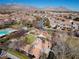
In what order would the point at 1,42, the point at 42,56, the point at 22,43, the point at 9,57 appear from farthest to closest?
the point at 1,42
the point at 22,43
the point at 42,56
the point at 9,57

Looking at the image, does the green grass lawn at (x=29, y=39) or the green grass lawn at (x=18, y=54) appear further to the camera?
the green grass lawn at (x=29, y=39)

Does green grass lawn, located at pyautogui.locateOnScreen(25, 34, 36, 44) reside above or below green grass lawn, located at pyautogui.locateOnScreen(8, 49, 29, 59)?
above

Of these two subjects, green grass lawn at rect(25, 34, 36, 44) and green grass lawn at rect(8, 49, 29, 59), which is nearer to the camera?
green grass lawn at rect(8, 49, 29, 59)

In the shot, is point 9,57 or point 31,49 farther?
point 31,49

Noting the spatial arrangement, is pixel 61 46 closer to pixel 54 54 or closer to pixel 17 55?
pixel 54 54

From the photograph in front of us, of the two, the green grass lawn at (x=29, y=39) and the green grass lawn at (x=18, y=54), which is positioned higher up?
the green grass lawn at (x=29, y=39)

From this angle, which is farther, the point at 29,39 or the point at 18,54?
the point at 29,39

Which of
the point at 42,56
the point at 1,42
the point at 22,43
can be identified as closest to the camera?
the point at 42,56

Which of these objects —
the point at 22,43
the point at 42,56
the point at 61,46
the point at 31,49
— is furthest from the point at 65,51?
the point at 22,43

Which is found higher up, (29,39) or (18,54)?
(29,39)

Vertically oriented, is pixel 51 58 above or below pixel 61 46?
below
